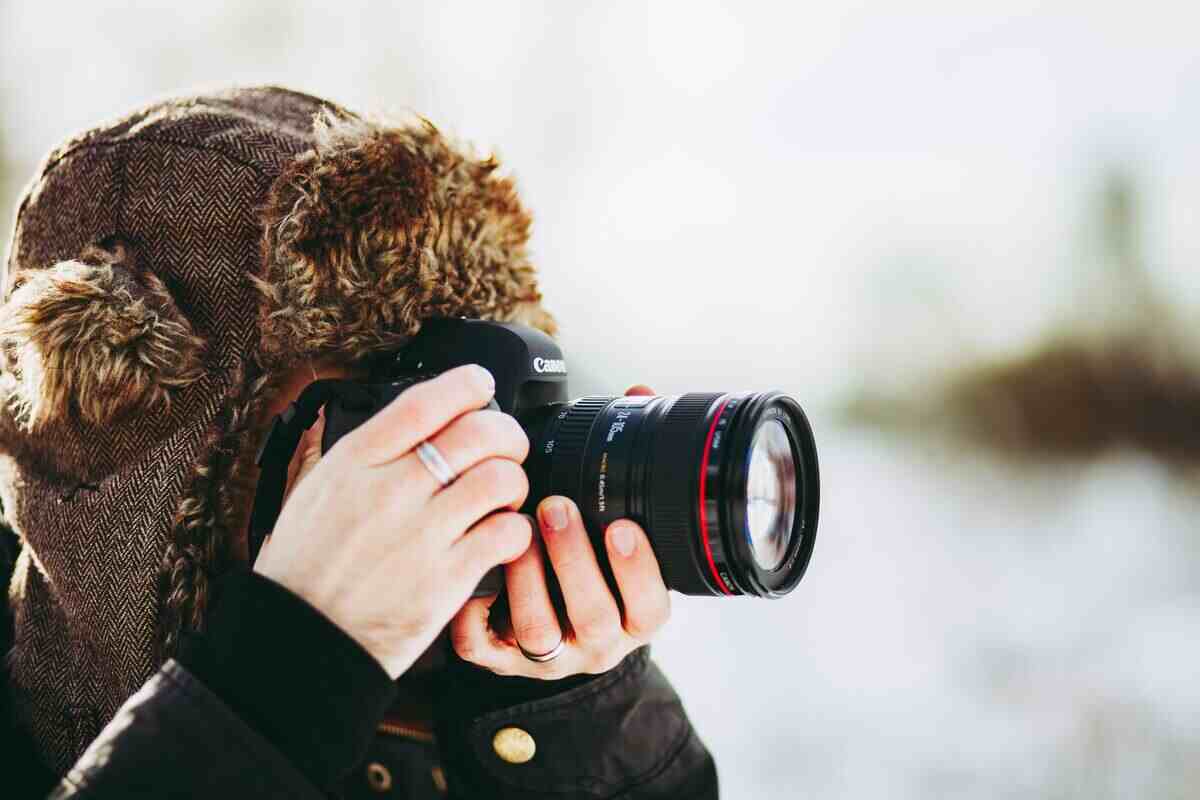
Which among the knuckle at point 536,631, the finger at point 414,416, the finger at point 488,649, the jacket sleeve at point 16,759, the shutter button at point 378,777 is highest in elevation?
the finger at point 414,416

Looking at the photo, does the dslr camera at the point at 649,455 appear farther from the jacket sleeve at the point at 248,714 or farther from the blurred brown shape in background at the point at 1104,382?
the blurred brown shape in background at the point at 1104,382

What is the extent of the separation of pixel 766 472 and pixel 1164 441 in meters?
0.94

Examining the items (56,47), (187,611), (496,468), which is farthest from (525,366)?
(56,47)

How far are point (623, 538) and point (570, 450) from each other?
0.07 metres

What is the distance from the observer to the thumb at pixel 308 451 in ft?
1.94

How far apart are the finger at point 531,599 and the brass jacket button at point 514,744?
15cm

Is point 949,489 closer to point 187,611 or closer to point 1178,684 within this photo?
point 1178,684

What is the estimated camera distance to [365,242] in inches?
24.7

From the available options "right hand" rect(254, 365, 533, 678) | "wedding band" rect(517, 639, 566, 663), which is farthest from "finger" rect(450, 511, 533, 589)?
"wedding band" rect(517, 639, 566, 663)

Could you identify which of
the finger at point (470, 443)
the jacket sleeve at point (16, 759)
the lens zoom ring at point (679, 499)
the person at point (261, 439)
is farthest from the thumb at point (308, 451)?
the jacket sleeve at point (16, 759)

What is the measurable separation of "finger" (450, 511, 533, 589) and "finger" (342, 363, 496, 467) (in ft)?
0.21

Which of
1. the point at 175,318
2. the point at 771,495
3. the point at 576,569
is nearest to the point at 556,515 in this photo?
the point at 576,569

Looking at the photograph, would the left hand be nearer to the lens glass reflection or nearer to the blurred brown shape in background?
the lens glass reflection

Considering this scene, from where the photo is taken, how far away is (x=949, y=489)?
1434 millimetres
